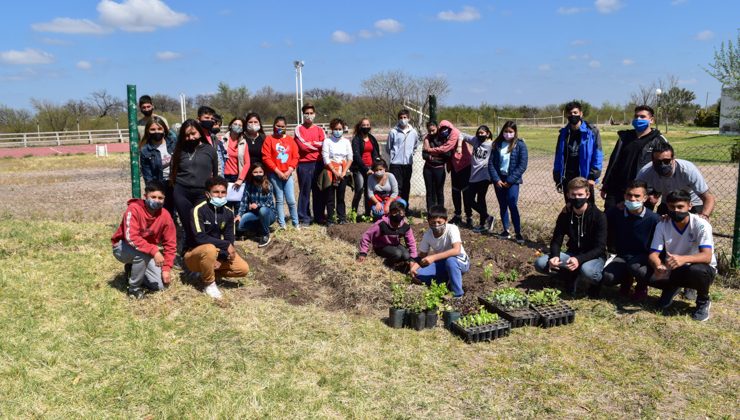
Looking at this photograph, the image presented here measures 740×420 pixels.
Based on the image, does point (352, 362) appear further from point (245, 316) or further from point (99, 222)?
point (99, 222)

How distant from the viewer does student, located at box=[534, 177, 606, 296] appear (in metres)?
5.57

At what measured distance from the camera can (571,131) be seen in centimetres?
699

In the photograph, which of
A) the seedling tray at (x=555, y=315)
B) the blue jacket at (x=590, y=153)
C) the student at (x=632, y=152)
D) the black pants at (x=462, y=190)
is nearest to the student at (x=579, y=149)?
the blue jacket at (x=590, y=153)

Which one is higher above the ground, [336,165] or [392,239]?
[336,165]

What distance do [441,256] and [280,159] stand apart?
11.3ft

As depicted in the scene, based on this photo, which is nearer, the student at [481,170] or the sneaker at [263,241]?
the sneaker at [263,241]

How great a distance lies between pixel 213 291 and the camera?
5703mm

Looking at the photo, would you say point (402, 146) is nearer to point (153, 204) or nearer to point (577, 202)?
point (577, 202)

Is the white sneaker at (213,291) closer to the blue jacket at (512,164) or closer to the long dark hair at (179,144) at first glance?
the long dark hair at (179,144)

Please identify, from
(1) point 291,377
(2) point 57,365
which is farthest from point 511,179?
(2) point 57,365

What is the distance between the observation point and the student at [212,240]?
18.4ft

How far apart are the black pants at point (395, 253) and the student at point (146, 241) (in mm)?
2482

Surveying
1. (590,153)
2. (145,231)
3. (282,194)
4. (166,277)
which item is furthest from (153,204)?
(590,153)

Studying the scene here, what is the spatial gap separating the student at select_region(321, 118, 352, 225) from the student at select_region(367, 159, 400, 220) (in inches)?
25.3
